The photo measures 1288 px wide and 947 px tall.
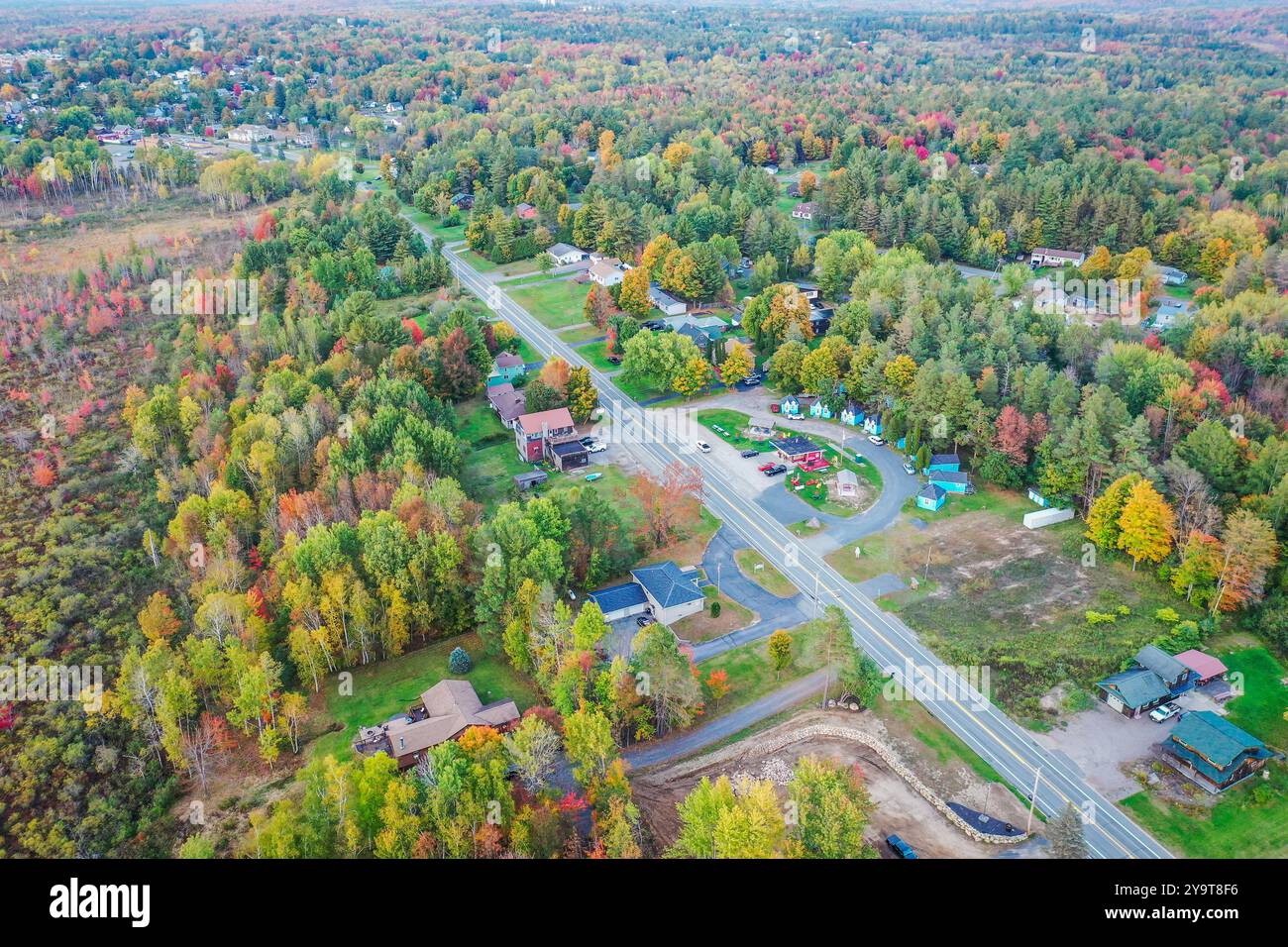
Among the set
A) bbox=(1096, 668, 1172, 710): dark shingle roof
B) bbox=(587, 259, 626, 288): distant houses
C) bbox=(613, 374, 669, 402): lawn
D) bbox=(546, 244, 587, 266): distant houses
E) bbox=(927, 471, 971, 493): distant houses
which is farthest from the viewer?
bbox=(546, 244, 587, 266): distant houses

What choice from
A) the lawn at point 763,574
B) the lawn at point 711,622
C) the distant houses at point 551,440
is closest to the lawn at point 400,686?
the lawn at point 711,622

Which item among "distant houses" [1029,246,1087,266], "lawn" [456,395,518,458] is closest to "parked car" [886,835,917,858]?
"lawn" [456,395,518,458]

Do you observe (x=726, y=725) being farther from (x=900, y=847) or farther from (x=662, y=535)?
(x=662, y=535)

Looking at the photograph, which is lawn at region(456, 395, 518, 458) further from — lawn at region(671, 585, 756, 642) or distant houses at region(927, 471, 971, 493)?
distant houses at region(927, 471, 971, 493)

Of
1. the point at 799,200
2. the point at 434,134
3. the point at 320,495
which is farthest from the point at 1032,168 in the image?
the point at 320,495

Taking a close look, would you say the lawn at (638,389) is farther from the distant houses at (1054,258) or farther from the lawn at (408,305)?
the distant houses at (1054,258)
